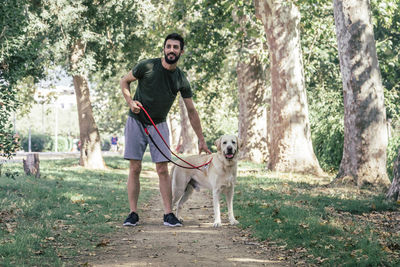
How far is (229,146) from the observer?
6.87m

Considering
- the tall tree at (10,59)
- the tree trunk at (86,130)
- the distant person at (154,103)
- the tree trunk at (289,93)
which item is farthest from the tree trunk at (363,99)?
the tree trunk at (86,130)

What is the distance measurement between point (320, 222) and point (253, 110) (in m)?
15.3

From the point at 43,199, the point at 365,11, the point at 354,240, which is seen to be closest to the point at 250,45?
the point at 365,11

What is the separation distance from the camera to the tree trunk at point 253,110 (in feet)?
69.5

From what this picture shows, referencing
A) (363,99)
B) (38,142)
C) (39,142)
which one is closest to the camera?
(363,99)

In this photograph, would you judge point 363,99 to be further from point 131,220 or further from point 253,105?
point 253,105

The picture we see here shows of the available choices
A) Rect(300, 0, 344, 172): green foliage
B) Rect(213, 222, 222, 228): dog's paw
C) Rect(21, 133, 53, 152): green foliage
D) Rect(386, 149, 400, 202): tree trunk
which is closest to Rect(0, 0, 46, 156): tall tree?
Rect(213, 222, 222, 228): dog's paw

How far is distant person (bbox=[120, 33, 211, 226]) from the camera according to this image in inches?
258

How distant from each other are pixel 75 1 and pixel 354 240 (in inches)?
561

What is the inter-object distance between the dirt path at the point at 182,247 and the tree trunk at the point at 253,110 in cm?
1412

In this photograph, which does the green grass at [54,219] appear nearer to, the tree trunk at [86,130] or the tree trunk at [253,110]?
the tree trunk at [86,130]

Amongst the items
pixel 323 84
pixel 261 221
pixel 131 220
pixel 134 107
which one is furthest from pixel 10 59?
pixel 323 84

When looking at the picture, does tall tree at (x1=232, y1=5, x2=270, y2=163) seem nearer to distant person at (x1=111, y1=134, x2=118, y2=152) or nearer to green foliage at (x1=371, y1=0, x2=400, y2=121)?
green foliage at (x1=371, y1=0, x2=400, y2=121)

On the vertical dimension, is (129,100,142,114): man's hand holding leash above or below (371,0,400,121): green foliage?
below
